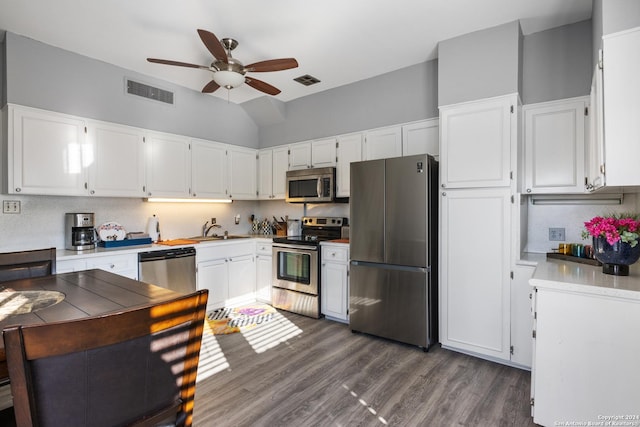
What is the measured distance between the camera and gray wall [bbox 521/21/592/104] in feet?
8.71

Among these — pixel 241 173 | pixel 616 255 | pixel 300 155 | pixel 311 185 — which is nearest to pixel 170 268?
pixel 241 173

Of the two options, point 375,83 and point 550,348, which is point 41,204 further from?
point 550,348

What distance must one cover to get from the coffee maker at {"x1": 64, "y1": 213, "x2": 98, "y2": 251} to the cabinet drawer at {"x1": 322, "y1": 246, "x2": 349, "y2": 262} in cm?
233

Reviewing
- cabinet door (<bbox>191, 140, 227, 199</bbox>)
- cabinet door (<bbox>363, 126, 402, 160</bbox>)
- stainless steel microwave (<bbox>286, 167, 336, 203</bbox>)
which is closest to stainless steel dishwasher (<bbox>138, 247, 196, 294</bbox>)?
cabinet door (<bbox>191, 140, 227, 199</bbox>)

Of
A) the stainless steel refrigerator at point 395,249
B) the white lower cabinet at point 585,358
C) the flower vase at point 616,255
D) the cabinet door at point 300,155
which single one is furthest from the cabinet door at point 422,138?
the white lower cabinet at point 585,358

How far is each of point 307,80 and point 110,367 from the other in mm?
3653

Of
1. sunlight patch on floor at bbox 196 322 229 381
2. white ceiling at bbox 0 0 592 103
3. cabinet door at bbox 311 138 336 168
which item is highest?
white ceiling at bbox 0 0 592 103

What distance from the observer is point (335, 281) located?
11.9ft

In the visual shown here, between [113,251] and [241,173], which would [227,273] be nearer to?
[113,251]

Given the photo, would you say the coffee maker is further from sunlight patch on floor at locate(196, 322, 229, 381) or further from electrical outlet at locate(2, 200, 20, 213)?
sunlight patch on floor at locate(196, 322, 229, 381)

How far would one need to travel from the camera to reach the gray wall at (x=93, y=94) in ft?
9.51

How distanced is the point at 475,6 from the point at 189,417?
3060mm

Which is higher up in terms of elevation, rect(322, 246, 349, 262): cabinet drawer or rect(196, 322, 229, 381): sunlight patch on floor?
rect(322, 246, 349, 262): cabinet drawer

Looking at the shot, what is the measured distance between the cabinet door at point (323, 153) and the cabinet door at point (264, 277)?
4.45 feet
